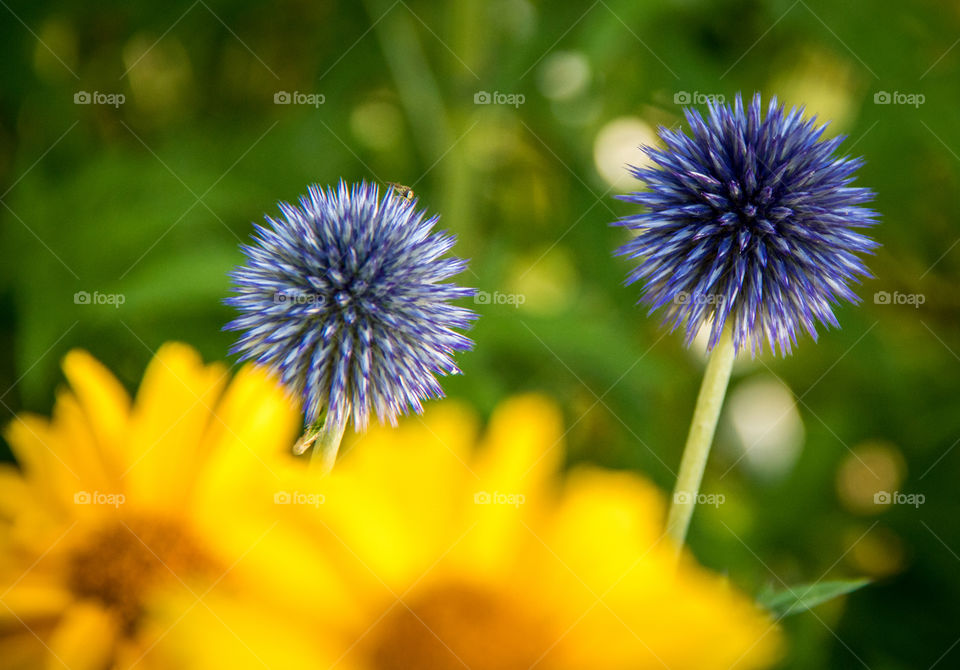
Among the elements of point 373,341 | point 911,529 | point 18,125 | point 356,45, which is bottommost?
point 911,529

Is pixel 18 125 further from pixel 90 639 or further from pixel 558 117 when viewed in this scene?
pixel 90 639

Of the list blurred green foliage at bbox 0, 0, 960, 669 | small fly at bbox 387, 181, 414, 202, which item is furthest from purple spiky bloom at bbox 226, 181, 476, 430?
blurred green foliage at bbox 0, 0, 960, 669

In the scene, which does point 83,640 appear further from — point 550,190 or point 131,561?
point 550,190

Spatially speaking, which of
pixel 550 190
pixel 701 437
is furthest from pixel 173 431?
pixel 550 190

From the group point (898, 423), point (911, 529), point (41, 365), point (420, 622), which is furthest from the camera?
point (898, 423)

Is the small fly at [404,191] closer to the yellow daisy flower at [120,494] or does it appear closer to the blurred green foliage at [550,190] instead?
the yellow daisy flower at [120,494]

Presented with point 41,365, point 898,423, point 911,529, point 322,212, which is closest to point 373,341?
point 322,212

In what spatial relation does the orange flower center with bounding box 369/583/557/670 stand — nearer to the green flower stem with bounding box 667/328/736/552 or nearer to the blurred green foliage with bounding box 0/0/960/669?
the green flower stem with bounding box 667/328/736/552
